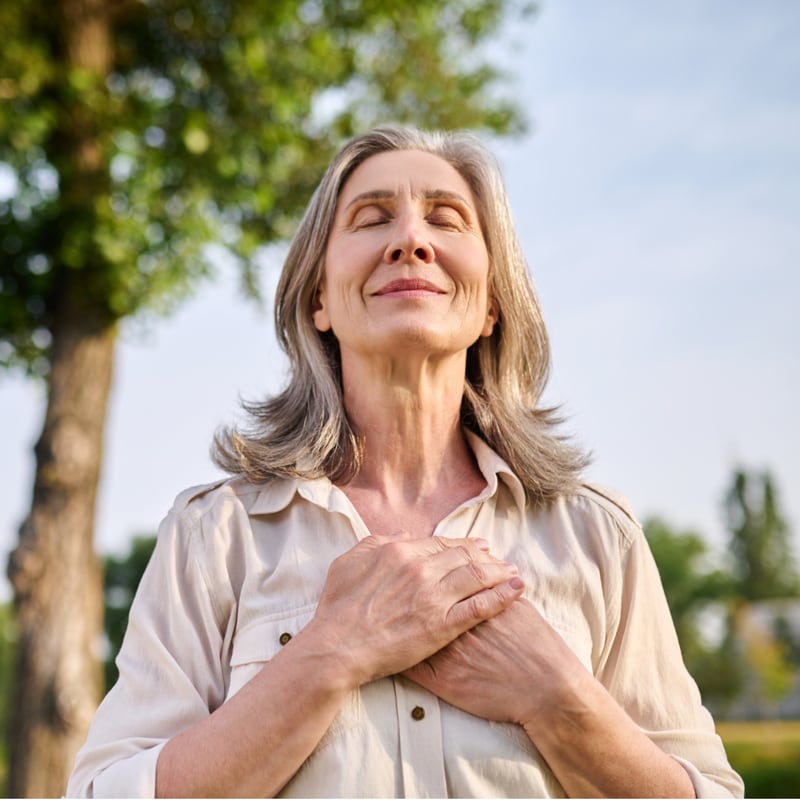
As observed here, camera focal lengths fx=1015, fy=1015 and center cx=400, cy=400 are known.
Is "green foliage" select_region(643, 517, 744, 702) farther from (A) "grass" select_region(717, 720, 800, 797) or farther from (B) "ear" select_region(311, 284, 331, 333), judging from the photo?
(B) "ear" select_region(311, 284, 331, 333)

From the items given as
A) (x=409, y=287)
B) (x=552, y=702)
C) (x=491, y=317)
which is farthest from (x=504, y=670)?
(x=491, y=317)

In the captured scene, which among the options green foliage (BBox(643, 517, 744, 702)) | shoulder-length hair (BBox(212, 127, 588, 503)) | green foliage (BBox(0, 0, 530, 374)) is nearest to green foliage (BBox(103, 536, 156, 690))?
green foliage (BBox(643, 517, 744, 702))

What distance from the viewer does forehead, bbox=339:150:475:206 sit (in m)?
2.44

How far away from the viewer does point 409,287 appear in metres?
2.31

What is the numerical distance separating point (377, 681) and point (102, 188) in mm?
6278

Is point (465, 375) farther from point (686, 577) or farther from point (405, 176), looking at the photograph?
point (686, 577)

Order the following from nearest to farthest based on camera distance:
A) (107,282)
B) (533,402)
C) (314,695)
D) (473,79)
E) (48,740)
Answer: (314,695) < (533,402) < (48,740) < (107,282) < (473,79)

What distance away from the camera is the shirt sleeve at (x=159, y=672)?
2.02 meters

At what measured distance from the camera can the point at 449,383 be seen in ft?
8.23

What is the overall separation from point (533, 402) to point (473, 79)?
787 centimetres

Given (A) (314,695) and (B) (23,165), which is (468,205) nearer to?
(A) (314,695)

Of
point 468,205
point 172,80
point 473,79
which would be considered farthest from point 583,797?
point 473,79

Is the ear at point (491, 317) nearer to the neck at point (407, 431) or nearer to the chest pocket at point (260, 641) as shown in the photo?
the neck at point (407, 431)

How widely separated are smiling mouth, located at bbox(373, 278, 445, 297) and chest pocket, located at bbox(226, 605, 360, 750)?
28.6 inches
